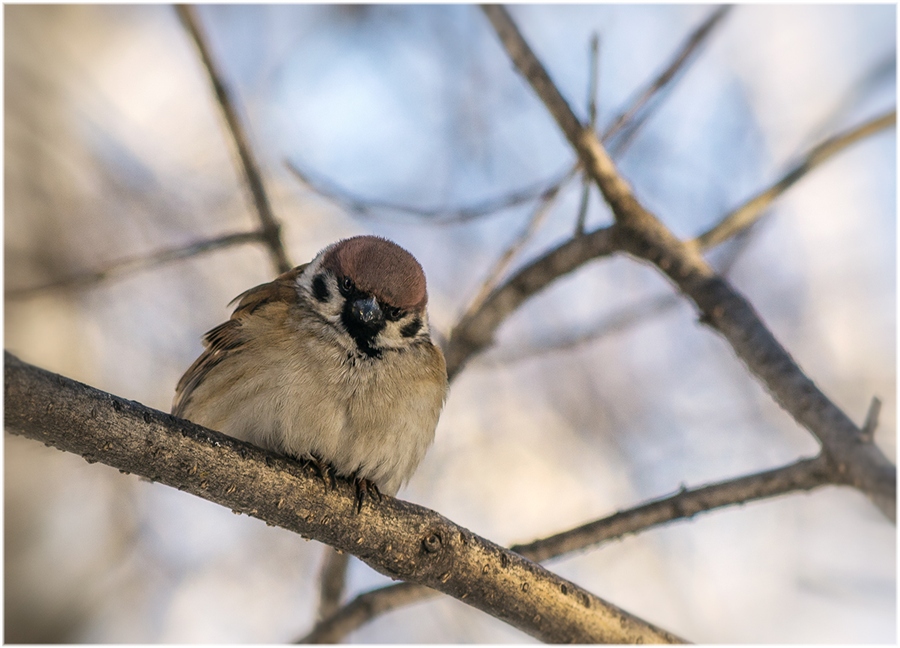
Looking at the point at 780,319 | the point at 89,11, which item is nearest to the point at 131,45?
the point at 89,11

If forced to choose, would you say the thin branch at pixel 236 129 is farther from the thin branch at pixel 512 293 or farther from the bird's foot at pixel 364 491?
the bird's foot at pixel 364 491

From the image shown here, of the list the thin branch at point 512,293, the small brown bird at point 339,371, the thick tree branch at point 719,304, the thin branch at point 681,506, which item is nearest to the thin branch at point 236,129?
the small brown bird at point 339,371

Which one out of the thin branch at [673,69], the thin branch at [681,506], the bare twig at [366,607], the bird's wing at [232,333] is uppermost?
the thin branch at [673,69]

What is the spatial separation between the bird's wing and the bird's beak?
1.10 ft

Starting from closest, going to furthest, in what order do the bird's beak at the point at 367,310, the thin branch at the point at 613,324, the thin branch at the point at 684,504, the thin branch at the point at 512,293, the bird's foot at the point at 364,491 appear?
the bird's foot at the point at 364,491, the thin branch at the point at 684,504, the bird's beak at the point at 367,310, the thin branch at the point at 512,293, the thin branch at the point at 613,324

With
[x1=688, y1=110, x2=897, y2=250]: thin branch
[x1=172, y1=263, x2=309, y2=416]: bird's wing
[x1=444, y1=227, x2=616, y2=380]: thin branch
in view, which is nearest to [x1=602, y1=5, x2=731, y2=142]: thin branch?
[x1=444, y1=227, x2=616, y2=380]: thin branch

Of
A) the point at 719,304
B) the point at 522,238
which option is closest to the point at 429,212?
the point at 522,238

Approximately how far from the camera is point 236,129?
3.83 metres

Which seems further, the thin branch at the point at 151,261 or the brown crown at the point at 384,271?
the thin branch at the point at 151,261

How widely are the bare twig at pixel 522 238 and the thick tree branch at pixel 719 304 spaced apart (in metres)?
0.48

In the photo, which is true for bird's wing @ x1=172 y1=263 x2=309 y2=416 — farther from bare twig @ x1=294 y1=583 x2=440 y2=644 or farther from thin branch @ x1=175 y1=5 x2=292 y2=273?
bare twig @ x1=294 y1=583 x2=440 y2=644

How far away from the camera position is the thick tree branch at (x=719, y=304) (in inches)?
103

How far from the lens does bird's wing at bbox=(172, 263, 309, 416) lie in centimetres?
341

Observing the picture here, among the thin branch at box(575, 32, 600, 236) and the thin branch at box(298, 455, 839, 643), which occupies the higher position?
the thin branch at box(575, 32, 600, 236)
